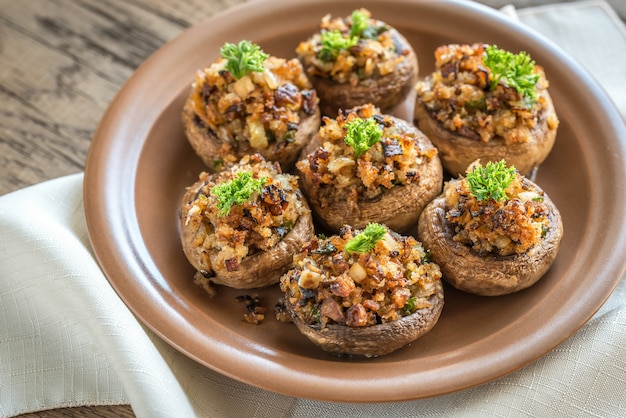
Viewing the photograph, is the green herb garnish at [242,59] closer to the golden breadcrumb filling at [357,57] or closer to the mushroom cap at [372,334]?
the golden breadcrumb filling at [357,57]

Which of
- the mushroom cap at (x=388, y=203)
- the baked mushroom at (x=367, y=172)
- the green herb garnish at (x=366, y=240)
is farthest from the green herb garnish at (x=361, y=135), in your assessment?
the green herb garnish at (x=366, y=240)

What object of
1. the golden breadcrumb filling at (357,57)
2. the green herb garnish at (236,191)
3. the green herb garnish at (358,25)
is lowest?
the green herb garnish at (236,191)

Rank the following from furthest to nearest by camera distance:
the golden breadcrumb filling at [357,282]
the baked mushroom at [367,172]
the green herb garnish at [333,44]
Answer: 1. the green herb garnish at [333,44]
2. the baked mushroom at [367,172]
3. the golden breadcrumb filling at [357,282]

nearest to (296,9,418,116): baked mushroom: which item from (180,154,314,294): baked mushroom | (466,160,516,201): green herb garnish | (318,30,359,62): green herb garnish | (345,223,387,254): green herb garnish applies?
(318,30,359,62): green herb garnish

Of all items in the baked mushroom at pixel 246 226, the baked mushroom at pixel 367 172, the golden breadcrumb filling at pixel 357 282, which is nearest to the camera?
the golden breadcrumb filling at pixel 357 282

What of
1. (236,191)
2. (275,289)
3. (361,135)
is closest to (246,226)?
(236,191)

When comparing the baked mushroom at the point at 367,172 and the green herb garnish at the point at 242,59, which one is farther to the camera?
the green herb garnish at the point at 242,59

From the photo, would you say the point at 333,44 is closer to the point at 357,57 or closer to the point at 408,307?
the point at 357,57

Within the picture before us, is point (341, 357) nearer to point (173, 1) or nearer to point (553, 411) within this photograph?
point (553, 411)

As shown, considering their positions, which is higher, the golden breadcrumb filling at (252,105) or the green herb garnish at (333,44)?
the green herb garnish at (333,44)
